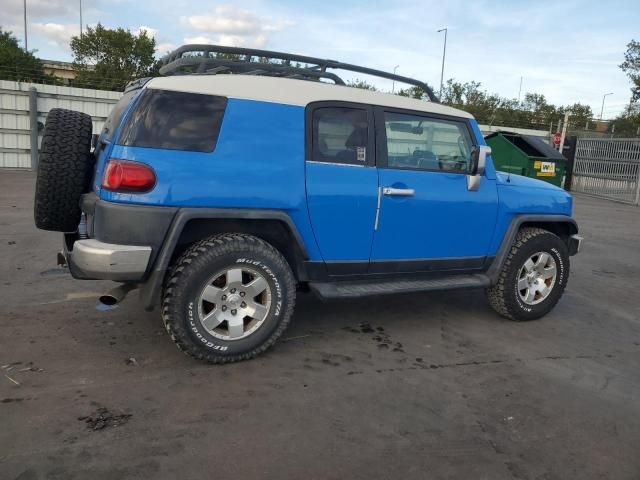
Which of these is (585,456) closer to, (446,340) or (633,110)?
(446,340)

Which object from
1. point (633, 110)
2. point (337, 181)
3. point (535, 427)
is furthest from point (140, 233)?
point (633, 110)

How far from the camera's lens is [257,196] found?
3451 mm

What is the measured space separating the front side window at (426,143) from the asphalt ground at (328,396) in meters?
1.37

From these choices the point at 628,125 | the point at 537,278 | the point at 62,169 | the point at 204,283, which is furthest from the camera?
the point at 628,125

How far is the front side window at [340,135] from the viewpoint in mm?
3721

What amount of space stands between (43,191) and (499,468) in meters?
3.16

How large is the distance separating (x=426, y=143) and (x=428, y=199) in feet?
1.61

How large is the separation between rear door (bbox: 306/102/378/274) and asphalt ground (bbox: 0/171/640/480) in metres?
0.76

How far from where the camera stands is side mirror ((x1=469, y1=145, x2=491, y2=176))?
423cm

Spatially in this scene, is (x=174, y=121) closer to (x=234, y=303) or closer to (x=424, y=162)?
(x=234, y=303)

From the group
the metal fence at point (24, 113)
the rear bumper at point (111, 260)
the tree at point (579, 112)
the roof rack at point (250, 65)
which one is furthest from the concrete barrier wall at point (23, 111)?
the tree at point (579, 112)

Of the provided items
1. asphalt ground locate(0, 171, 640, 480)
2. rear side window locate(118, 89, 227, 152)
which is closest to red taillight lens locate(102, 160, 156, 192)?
rear side window locate(118, 89, 227, 152)

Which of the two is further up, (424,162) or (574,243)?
(424,162)

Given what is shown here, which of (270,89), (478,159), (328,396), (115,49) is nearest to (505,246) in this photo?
(478,159)
